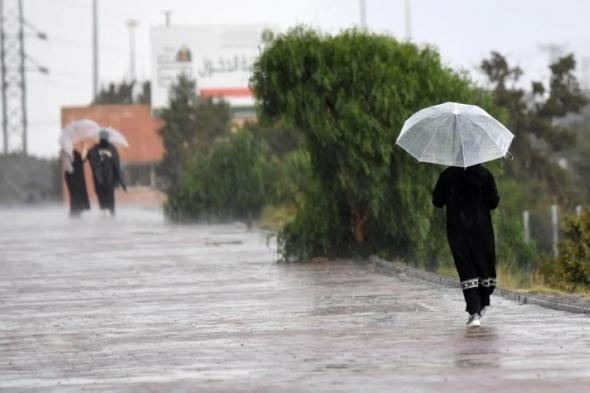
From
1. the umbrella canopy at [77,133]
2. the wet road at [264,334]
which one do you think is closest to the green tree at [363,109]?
the wet road at [264,334]

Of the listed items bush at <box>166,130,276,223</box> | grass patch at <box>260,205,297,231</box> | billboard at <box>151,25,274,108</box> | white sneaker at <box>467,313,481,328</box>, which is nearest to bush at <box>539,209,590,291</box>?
white sneaker at <box>467,313,481,328</box>

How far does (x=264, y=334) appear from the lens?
55.2ft

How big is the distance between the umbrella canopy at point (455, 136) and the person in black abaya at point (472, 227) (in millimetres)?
150

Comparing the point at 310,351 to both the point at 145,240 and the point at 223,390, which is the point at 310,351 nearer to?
the point at 223,390

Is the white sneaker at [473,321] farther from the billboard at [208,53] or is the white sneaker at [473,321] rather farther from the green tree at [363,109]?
the billboard at [208,53]

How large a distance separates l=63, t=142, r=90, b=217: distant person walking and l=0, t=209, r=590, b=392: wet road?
2622 cm

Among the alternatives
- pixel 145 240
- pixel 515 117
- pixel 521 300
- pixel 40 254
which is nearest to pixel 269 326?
pixel 521 300

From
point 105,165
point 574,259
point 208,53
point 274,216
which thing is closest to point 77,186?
point 105,165

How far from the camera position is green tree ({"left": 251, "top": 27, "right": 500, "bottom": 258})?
27.2 m

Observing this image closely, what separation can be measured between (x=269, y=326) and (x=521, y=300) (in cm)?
323

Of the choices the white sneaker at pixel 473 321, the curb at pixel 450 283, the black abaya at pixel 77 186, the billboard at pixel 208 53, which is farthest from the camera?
the billboard at pixel 208 53

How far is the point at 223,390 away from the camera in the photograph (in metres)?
12.7

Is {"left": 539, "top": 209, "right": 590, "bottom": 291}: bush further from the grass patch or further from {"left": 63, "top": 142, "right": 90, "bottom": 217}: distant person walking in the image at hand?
{"left": 63, "top": 142, "right": 90, "bottom": 217}: distant person walking

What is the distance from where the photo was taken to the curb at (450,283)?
1842 cm
